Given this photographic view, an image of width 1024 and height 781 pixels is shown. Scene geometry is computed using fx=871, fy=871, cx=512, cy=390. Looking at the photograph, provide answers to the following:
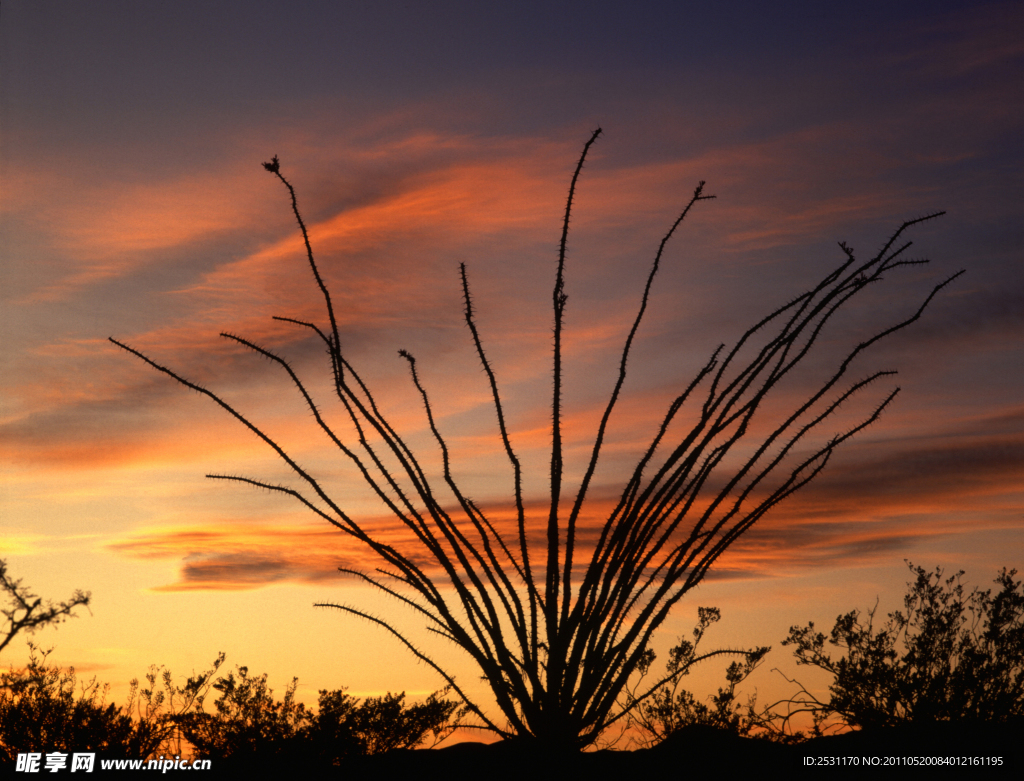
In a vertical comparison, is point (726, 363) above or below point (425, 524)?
above

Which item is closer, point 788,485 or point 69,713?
point 788,485

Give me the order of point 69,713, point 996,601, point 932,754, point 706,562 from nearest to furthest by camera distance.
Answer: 1. point 932,754
2. point 706,562
3. point 69,713
4. point 996,601

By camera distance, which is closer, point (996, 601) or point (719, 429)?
point (719, 429)

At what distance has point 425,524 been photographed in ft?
10.1

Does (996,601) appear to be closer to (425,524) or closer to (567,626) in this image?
(567,626)

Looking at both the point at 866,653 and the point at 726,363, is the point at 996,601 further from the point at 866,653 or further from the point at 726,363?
the point at 726,363

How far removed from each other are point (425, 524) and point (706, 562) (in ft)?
3.23

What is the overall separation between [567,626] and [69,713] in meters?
3.33

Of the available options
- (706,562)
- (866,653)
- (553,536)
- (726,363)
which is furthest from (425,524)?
(866,653)

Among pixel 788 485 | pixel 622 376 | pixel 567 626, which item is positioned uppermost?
pixel 622 376

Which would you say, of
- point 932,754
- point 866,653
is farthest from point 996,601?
point 932,754

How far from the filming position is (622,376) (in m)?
3.05

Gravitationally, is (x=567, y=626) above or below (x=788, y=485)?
below

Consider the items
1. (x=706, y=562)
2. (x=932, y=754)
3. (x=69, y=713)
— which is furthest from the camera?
(x=69, y=713)
